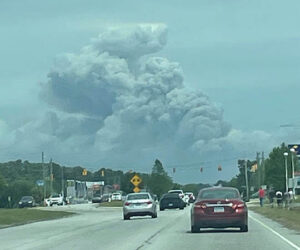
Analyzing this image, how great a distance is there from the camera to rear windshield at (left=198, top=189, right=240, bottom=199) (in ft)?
93.9

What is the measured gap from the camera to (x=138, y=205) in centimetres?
4544

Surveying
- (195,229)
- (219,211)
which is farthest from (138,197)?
(219,211)

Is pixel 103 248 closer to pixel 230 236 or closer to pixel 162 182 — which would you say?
pixel 230 236

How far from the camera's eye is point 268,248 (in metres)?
21.7

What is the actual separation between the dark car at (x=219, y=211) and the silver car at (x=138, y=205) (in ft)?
55.2

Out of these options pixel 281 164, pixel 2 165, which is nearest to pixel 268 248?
pixel 281 164

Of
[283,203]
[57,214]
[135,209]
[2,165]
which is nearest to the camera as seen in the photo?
[135,209]

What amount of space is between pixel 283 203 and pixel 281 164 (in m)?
47.4

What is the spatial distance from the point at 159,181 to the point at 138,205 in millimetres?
113274

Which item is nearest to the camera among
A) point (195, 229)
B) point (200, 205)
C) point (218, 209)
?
point (218, 209)

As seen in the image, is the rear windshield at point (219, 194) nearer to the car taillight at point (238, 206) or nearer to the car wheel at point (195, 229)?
the car taillight at point (238, 206)

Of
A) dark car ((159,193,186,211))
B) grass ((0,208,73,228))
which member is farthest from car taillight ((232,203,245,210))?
dark car ((159,193,186,211))

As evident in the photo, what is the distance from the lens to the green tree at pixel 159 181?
154875 millimetres

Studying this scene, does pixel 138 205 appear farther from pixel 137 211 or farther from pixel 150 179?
pixel 150 179
